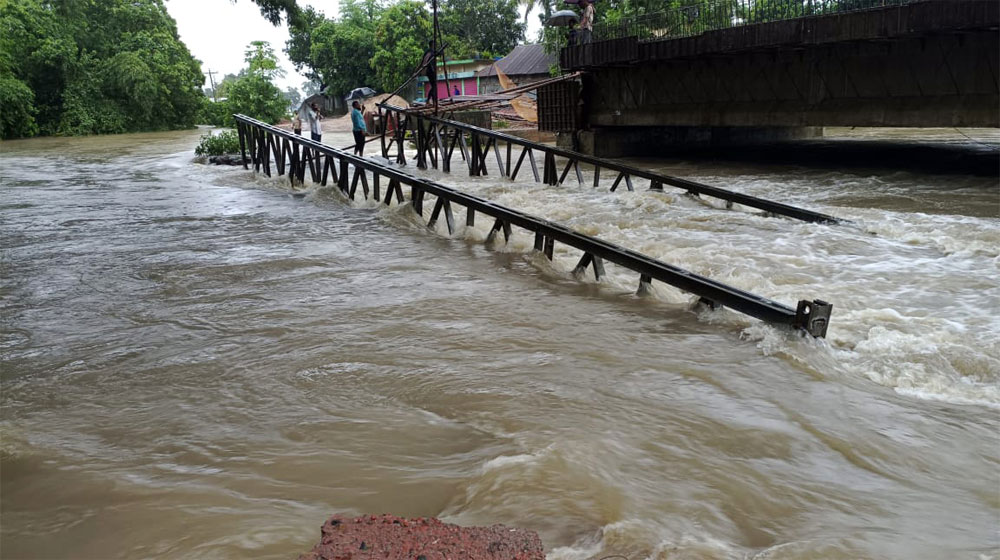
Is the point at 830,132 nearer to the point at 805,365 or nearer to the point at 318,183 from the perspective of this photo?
the point at 318,183

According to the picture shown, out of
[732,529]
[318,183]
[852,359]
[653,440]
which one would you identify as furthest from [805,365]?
[318,183]

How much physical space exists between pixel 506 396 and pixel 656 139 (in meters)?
18.3

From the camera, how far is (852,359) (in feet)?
14.6

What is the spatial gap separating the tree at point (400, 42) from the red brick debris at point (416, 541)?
137 feet

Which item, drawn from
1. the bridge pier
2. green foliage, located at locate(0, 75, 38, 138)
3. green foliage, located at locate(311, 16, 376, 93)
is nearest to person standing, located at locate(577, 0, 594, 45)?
the bridge pier

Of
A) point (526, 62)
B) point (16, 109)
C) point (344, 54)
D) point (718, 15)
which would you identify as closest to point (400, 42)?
point (344, 54)

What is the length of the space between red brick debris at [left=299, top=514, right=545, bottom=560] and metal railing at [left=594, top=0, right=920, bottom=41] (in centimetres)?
1299

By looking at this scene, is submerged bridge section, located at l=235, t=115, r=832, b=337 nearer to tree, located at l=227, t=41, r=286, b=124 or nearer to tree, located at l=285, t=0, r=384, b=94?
tree, located at l=227, t=41, r=286, b=124

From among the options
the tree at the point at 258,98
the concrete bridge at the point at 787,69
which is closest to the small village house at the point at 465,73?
the tree at the point at 258,98

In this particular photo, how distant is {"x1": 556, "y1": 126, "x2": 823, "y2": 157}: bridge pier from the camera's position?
65.7 ft

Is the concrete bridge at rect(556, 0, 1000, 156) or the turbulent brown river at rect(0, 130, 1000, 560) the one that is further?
the concrete bridge at rect(556, 0, 1000, 156)

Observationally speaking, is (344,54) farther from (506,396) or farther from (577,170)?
(506,396)

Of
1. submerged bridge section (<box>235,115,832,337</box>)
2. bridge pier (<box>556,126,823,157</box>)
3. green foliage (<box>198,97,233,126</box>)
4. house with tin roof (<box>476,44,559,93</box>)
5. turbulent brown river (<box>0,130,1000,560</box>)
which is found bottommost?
turbulent brown river (<box>0,130,1000,560</box>)

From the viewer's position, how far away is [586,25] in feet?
62.8
